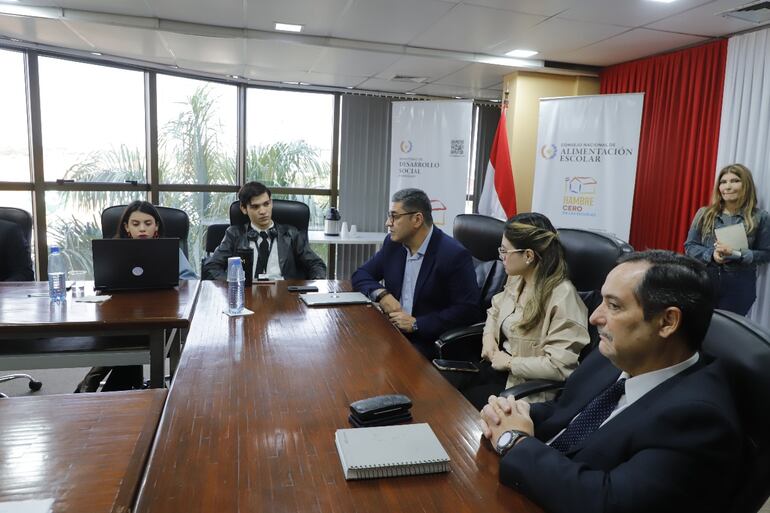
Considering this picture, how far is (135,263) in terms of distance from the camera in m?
2.56

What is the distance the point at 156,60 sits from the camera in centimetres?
482

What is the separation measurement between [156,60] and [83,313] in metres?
3.44

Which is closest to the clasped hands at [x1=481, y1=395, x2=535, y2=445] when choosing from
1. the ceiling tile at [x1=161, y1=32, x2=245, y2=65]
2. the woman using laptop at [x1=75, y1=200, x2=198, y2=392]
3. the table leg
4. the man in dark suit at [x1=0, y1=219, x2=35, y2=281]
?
the table leg

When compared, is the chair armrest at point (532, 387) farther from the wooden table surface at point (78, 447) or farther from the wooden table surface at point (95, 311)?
the wooden table surface at point (95, 311)

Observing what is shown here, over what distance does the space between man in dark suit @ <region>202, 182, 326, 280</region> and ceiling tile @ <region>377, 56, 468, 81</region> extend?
200cm

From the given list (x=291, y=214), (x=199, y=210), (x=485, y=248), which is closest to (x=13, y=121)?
(x=199, y=210)

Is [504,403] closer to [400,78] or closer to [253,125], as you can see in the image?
[400,78]

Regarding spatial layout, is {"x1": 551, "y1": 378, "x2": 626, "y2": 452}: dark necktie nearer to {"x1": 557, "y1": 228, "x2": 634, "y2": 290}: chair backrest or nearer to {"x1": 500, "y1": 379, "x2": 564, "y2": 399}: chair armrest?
{"x1": 500, "y1": 379, "x2": 564, "y2": 399}: chair armrest

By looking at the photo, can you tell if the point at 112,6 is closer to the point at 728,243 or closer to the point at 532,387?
the point at 532,387

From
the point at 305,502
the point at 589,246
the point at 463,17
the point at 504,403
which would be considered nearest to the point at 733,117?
the point at 463,17

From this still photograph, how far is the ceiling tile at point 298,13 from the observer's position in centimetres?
339

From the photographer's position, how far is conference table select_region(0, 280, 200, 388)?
206 centimetres

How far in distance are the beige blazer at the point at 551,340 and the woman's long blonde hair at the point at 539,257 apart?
0.09 feet

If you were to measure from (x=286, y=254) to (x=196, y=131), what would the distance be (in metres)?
2.79
